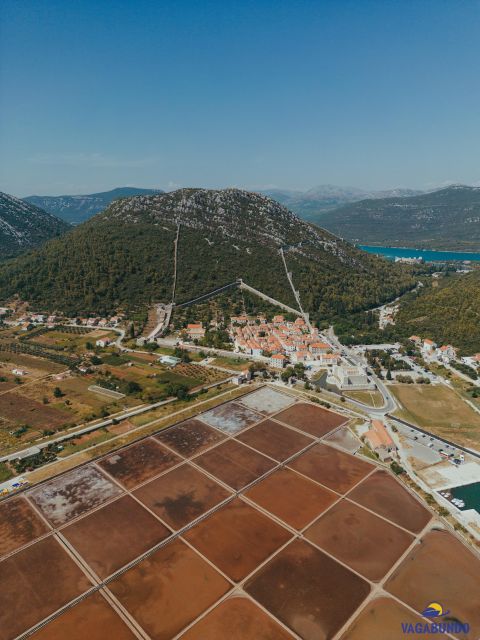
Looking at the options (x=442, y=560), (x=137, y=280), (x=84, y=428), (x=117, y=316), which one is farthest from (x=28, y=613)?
(x=137, y=280)

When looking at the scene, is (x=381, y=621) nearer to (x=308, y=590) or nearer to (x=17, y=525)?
(x=308, y=590)

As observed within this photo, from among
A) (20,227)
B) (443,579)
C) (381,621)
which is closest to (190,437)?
(381,621)

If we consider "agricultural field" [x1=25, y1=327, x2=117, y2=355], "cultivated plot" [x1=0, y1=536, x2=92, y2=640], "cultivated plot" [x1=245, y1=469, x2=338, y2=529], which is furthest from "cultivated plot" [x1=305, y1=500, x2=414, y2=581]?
"agricultural field" [x1=25, y1=327, x2=117, y2=355]

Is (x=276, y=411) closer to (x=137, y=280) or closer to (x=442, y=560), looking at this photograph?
(x=442, y=560)

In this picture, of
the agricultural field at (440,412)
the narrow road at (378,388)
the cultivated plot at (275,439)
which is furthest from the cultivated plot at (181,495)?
the agricultural field at (440,412)

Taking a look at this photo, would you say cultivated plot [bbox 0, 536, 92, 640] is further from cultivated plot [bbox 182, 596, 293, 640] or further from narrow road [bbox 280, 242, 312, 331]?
narrow road [bbox 280, 242, 312, 331]

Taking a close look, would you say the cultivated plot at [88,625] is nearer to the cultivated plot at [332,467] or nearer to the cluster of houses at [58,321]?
the cultivated plot at [332,467]
